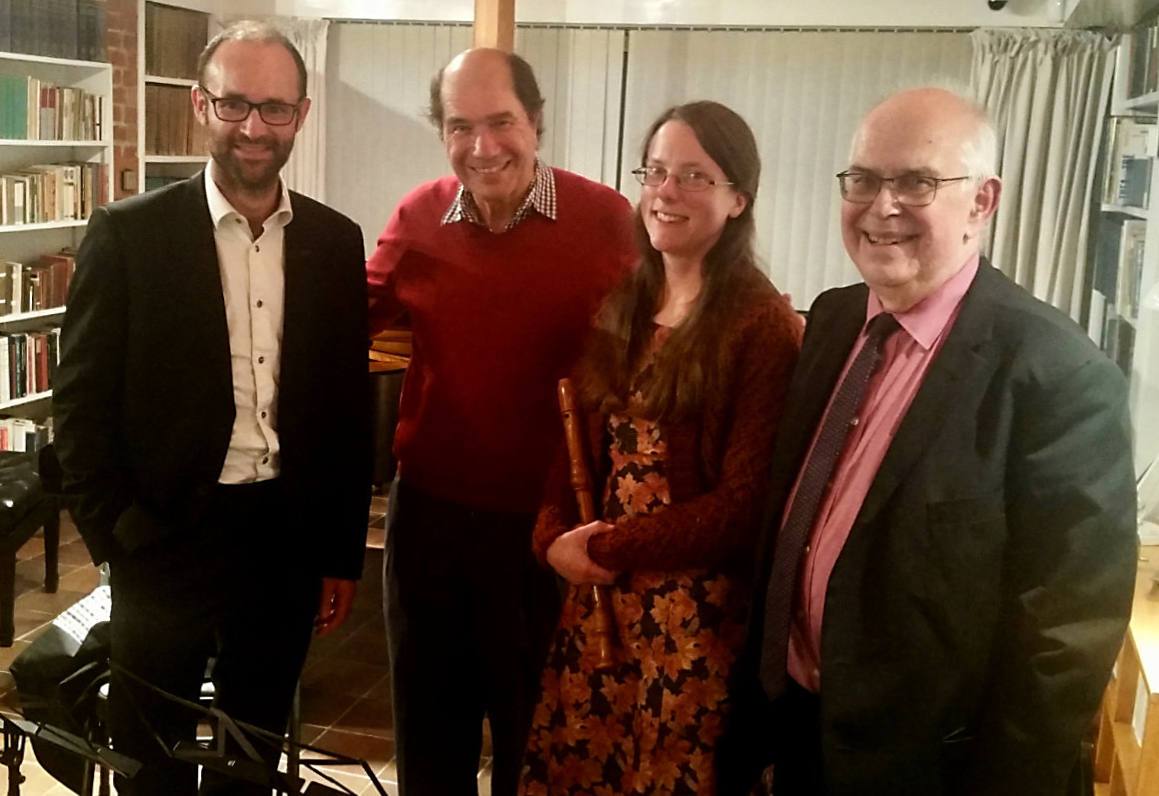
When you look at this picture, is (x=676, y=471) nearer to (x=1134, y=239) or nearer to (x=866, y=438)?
(x=866, y=438)

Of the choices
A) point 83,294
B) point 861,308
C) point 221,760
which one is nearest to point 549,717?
point 221,760

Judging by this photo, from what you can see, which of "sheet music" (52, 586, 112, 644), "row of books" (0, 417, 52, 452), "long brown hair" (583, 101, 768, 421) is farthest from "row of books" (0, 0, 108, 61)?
"long brown hair" (583, 101, 768, 421)

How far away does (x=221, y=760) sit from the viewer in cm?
120

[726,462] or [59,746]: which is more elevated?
[726,462]

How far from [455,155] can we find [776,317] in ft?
2.34

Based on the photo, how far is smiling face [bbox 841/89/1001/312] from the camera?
1278 mm

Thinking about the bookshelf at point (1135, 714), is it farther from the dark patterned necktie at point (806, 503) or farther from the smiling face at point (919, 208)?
the smiling face at point (919, 208)

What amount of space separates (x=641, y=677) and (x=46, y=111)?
4.18 metres

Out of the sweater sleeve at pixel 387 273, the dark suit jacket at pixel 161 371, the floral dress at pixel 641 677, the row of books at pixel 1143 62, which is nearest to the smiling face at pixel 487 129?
the sweater sleeve at pixel 387 273

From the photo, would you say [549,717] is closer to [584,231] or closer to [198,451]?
[198,451]

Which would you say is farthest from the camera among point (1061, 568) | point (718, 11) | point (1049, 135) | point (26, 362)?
point (718, 11)

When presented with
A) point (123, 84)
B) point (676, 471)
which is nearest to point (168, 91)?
point (123, 84)

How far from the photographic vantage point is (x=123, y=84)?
199 inches

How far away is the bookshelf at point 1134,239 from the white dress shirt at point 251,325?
7.20 feet
